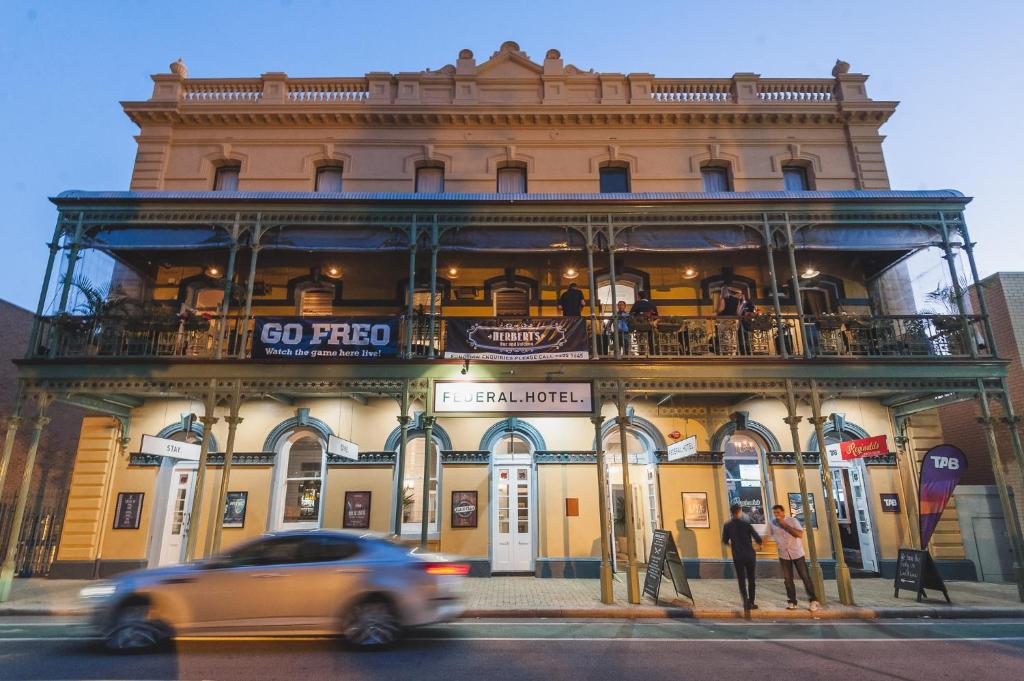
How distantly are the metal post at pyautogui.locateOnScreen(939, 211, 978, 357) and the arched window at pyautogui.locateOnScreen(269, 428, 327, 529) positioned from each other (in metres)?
14.7

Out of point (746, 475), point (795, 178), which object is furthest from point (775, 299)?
point (795, 178)

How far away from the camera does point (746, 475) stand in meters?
13.7

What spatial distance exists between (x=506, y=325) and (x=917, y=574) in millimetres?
8905

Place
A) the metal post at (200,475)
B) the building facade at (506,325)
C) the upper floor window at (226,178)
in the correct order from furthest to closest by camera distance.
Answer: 1. the upper floor window at (226,178)
2. the building facade at (506,325)
3. the metal post at (200,475)

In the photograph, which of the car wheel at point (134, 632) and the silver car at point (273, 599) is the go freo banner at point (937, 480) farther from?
the car wheel at point (134, 632)

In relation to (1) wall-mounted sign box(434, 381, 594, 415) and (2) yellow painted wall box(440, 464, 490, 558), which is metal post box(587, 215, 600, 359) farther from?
(2) yellow painted wall box(440, 464, 490, 558)

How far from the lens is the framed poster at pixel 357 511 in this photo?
13.0 m

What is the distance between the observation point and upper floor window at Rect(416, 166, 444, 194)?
1620 cm

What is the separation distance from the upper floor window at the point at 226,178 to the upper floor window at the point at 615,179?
Answer: 10.8 m

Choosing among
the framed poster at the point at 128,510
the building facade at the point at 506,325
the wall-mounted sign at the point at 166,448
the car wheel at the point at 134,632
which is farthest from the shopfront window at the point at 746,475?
the framed poster at the point at 128,510

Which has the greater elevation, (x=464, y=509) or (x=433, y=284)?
(x=433, y=284)

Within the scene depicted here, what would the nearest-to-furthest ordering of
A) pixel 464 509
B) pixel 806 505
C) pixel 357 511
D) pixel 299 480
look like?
pixel 806 505
pixel 357 511
pixel 464 509
pixel 299 480

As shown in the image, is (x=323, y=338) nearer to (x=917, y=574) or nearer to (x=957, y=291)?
(x=917, y=574)

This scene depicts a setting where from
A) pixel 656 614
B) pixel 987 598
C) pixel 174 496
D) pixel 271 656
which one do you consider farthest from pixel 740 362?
pixel 174 496
